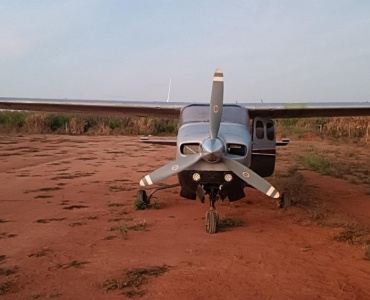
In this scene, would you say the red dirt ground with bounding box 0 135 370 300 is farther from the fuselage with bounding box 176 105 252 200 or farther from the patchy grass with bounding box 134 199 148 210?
the fuselage with bounding box 176 105 252 200

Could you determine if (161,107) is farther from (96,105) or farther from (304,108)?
(304,108)

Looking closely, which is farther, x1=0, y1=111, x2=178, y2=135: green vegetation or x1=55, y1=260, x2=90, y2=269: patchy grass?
x1=0, y1=111, x2=178, y2=135: green vegetation

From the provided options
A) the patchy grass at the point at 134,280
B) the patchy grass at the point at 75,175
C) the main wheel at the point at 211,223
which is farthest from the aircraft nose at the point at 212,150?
the patchy grass at the point at 75,175

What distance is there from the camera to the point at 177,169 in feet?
21.2

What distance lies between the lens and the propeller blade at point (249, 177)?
6312mm

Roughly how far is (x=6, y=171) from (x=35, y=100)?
17.7 ft

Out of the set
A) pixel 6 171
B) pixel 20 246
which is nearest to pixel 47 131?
pixel 6 171

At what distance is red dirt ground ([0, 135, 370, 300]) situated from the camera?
4.41m

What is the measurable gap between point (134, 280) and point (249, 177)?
2722 mm

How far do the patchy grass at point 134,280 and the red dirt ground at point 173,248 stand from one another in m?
0.08

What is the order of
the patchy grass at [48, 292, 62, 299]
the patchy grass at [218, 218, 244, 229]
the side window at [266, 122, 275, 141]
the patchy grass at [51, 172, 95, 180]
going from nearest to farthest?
the patchy grass at [48, 292, 62, 299] < the patchy grass at [218, 218, 244, 229] < the side window at [266, 122, 275, 141] < the patchy grass at [51, 172, 95, 180]

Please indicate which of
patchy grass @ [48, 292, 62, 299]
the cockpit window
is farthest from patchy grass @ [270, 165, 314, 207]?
patchy grass @ [48, 292, 62, 299]

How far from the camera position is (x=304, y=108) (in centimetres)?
922

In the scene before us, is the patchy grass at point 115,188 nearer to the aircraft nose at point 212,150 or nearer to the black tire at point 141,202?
the black tire at point 141,202
